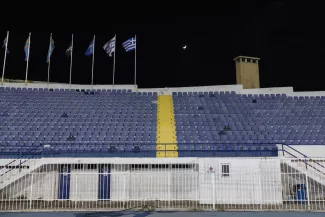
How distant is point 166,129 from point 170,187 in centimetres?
676

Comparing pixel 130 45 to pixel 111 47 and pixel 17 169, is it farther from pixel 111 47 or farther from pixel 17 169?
pixel 17 169

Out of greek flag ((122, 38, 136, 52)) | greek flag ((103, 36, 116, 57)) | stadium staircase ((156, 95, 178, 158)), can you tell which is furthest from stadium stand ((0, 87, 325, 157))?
greek flag ((122, 38, 136, 52))

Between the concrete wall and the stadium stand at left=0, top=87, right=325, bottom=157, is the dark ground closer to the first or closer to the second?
the concrete wall

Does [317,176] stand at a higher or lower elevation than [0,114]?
lower

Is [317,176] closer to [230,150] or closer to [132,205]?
[230,150]

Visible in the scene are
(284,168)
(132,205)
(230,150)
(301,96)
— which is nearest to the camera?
(132,205)

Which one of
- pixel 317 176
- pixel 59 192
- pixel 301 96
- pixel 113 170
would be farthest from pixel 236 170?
pixel 301 96

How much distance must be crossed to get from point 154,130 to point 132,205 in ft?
25.5

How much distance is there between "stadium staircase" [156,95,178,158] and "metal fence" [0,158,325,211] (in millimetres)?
827

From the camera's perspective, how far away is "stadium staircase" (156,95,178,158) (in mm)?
18281

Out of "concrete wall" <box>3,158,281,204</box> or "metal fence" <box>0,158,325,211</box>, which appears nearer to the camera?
"metal fence" <box>0,158,325,211</box>

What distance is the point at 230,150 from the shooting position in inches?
727

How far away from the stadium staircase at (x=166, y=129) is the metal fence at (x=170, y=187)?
32.6 inches

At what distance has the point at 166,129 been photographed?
21.9 m
